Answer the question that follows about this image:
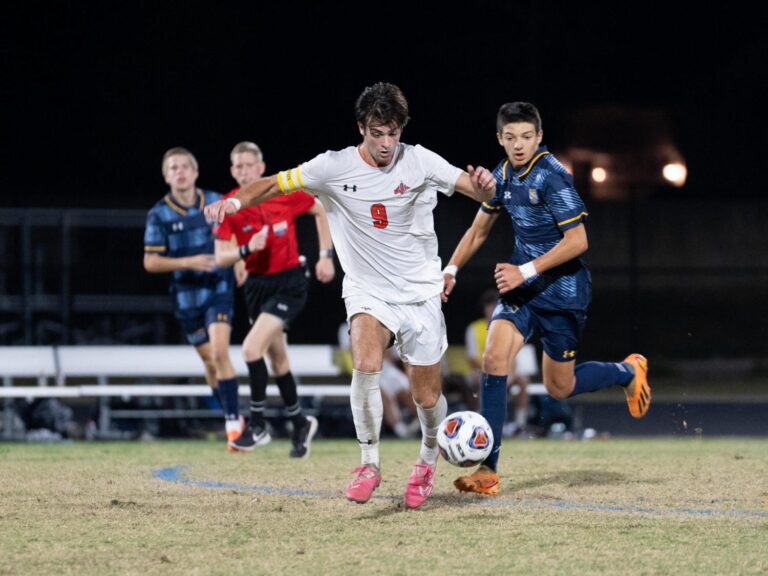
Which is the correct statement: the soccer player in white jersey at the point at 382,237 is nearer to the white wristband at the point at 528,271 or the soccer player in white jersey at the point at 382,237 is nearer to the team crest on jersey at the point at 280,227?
the white wristband at the point at 528,271

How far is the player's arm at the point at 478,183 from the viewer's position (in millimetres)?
5895

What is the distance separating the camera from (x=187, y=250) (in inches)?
392

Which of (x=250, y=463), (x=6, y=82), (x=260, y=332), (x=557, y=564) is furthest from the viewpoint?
(x=6, y=82)

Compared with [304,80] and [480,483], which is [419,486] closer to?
[480,483]

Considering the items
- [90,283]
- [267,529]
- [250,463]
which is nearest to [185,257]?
[250,463]

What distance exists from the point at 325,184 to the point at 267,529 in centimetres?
167

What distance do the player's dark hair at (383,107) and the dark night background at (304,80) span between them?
1666 cm

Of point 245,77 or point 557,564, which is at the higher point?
point 245,77

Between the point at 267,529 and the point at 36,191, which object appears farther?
the point at 36,191

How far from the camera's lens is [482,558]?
15.6ft

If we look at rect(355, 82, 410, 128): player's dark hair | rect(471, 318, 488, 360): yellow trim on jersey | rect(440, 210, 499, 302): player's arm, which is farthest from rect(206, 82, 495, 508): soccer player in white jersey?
rect(471, 318, 488, 360): yellow trim on jersey

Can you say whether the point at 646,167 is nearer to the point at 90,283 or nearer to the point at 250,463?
the point at 90,283

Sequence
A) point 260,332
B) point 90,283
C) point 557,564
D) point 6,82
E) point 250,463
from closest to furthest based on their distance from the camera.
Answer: point 557,564 < point 250,463 < point 260,332 < point 90,283 < point 6,82

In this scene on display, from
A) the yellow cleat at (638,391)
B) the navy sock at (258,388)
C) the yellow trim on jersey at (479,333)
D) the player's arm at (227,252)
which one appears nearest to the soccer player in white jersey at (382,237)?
the yellow cleat at (638,391)
